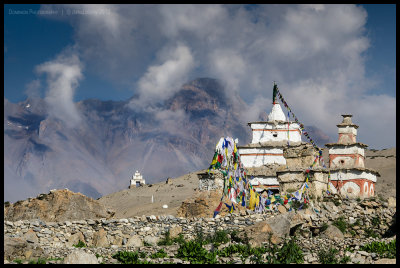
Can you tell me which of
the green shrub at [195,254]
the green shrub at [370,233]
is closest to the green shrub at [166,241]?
the green shrub at [195,254]

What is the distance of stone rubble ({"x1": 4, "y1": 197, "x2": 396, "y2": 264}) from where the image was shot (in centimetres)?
1877

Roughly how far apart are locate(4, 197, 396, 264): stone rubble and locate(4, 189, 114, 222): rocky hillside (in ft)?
10.2

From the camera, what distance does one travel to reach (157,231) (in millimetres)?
21766

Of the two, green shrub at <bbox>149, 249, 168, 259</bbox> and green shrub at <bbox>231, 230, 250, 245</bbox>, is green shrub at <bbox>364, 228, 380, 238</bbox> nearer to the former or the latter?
green shrub at <bbox>231, 230, 250, 245</bbox>

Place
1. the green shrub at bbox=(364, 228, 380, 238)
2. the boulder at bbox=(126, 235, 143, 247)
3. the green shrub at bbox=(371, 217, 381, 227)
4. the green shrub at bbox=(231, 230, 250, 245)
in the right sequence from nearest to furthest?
the green shrub at bbox=(231, 230, 250, 245)
the boulder at bbox=(126, 235, 143, 247)
the green shrub at bbox=(364, 228, 380, 238)
the green shrub at bbox=(371, 217, 381, 227)

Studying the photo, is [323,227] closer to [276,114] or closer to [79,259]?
[79,259]

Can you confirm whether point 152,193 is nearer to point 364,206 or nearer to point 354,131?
point 354,131

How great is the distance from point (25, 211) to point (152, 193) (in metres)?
34.4

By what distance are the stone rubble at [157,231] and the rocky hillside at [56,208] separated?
3.12 metres

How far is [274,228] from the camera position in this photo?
19.9 m

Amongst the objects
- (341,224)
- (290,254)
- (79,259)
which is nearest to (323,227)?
(341,224)

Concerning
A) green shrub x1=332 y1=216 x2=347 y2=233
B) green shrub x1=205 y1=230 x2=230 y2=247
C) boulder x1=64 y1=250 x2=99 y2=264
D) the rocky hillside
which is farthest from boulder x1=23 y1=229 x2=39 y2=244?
green shrub x1=332 y1=216 x2=347 y2=233
